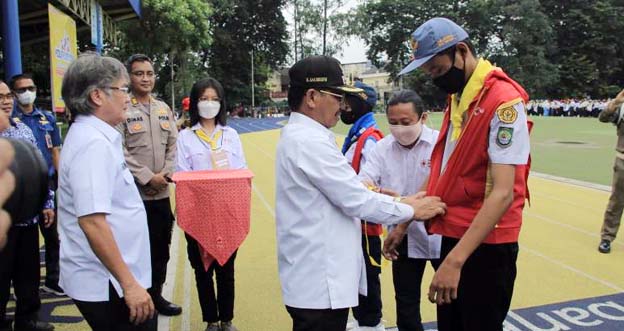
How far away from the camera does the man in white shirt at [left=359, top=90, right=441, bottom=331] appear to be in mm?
3012

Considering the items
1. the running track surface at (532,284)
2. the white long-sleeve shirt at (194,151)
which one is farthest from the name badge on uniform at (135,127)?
the running track surface at (532,284)

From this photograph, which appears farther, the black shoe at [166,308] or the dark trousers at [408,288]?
the black shoe at [166,308]

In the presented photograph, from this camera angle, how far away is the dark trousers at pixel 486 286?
84.4 inches

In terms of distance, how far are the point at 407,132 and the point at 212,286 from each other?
5.83ft

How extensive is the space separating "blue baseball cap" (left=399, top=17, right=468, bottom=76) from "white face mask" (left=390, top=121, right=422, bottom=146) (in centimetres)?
102

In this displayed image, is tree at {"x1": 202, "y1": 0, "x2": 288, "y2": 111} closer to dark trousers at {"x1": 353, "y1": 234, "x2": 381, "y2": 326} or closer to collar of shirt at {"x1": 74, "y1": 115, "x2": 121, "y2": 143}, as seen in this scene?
dark trousers at {"x1": 353, "y1": 234, "x2": 381, "y2": 326}

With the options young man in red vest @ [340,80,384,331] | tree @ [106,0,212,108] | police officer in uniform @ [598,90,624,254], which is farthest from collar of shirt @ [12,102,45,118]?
tree @ [106,0,212,108]

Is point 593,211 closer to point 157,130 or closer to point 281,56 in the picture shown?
point 157,130

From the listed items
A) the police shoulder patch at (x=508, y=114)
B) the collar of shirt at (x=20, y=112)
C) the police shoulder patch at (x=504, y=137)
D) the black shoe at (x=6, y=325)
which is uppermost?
the collar of shirt at (x=20, y=112)

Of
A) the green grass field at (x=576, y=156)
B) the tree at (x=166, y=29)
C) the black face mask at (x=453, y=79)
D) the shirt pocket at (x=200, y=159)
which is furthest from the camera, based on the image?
the tree at (x=166, y=29)

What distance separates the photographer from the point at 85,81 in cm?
211

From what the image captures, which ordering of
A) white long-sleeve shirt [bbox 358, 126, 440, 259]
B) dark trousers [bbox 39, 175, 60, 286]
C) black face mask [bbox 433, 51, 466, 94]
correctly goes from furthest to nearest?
1. dark trousers [bbox 39, 175, 60, 286]
2. white long-sleeve shirt [bbox 358, 126, 440, 259]
3. black face mask [bbox 433, 51, 466, 94]

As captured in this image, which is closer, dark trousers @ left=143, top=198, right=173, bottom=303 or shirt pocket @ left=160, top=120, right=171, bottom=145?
dark trousers @ left=143, top=198, right=173, bottom=303

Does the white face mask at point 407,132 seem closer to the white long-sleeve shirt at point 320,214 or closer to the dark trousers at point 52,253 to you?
the white long-sleeve shirt at point 320,214
